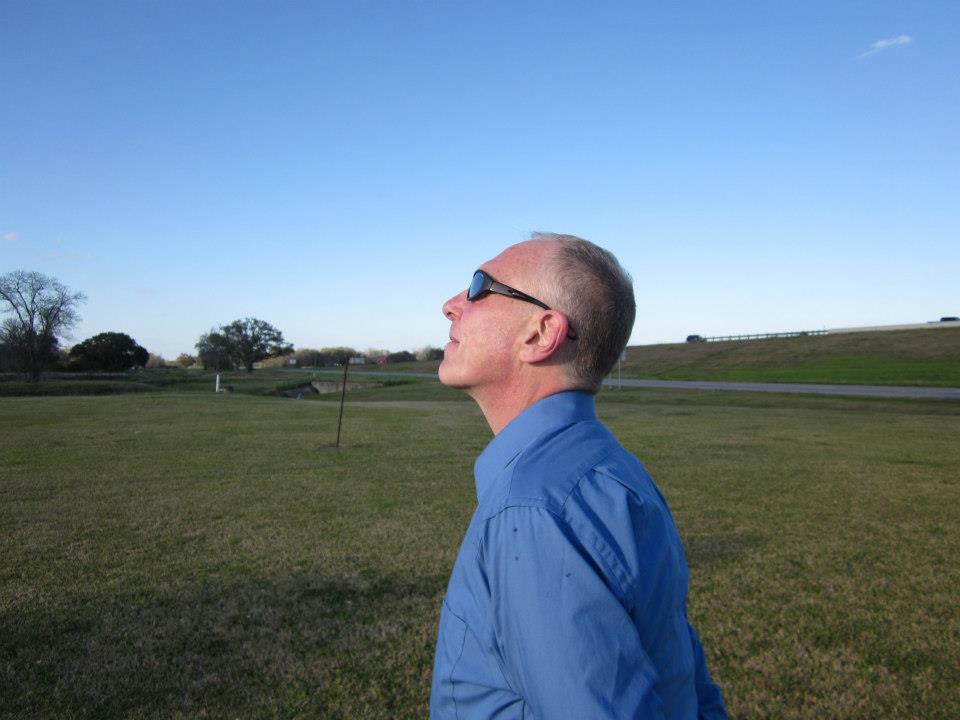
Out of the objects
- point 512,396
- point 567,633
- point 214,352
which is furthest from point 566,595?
point 214,352

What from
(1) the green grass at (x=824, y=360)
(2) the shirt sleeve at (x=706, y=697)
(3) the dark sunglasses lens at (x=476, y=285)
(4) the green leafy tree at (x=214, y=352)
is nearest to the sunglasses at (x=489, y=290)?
(3) the dark sunglasses lens at (x=476, y=285)

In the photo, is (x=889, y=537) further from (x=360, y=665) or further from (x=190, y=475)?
(x=190, y=475)

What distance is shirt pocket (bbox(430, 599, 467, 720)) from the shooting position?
130 centimetres

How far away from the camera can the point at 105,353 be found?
62250mm

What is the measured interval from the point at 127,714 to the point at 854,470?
39.1 feet

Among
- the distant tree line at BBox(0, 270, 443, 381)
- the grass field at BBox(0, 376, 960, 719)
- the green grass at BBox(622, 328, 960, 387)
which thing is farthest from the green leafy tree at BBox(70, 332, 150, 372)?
the grass field at BBox(0, 376, 960, 719)

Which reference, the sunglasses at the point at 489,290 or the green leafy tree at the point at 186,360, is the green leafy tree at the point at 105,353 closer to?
the green leafy tree at the point at 186,360

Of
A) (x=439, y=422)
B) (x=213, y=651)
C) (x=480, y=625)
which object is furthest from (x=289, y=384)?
(x=480, y=625)

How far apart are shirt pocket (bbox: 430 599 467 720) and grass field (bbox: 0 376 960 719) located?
2.67m

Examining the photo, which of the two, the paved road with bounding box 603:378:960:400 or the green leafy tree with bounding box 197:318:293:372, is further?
the green leafy tree with bounding box 197:318:293:372

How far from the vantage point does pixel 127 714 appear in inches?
141

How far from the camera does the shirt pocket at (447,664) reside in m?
1.30

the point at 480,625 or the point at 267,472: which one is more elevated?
the point at 480,625

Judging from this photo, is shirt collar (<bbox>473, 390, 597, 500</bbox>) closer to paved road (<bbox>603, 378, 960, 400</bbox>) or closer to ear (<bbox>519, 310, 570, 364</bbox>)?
ear (<bbox>519, 310, 570, 364</bbox>)
